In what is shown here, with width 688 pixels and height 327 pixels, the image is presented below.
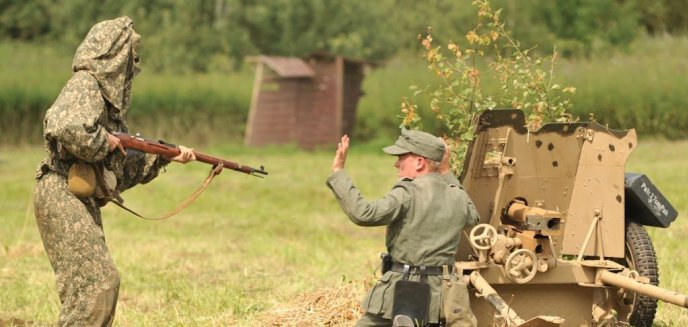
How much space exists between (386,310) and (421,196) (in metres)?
0.68

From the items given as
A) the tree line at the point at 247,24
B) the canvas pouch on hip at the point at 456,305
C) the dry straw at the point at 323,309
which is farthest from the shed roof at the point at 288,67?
the canvas pouch on hip at the point at 456,305

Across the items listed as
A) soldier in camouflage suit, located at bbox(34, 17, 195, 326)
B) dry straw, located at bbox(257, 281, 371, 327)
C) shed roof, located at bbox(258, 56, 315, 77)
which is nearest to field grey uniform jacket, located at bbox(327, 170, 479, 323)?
dry straw, located at bbox(257, 281, 371, 327)

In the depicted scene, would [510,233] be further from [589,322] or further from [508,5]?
[508,5]

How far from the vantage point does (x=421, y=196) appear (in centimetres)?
696

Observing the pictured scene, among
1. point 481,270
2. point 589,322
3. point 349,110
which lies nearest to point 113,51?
point 481,270

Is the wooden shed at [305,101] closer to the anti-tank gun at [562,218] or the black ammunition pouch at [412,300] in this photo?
the anti-tank gun at [562,218]

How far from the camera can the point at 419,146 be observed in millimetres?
7039

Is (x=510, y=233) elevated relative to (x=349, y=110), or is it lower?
lower

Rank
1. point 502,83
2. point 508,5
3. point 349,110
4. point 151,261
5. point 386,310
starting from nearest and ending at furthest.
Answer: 1. point 386,310
2. point 502,83
3. point 151,261
4. point 349,110
5. point 508,5

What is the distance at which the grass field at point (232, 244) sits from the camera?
9.89 meters

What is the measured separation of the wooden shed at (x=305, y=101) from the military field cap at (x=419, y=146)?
21.1m

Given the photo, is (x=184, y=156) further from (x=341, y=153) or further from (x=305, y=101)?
(x=305, y=101)

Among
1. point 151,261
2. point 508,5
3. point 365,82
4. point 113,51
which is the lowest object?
point 151,261

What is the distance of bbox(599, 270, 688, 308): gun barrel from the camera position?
6785 millimetres
